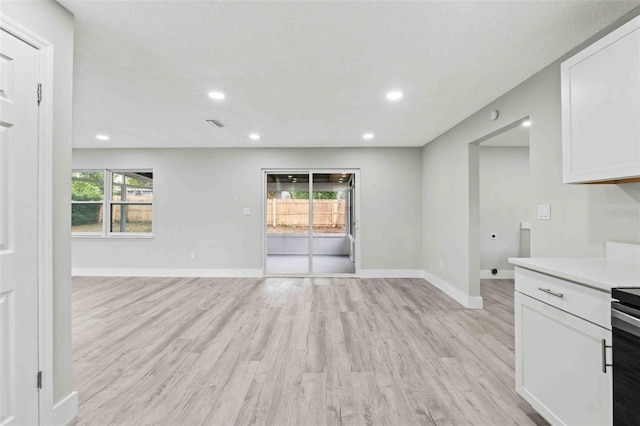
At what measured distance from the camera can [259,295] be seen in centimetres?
422

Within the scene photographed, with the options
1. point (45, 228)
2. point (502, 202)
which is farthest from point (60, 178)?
point (502, 202)

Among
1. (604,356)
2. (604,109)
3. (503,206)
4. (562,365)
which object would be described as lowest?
(562,365)

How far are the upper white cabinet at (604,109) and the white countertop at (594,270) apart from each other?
484 millimetres

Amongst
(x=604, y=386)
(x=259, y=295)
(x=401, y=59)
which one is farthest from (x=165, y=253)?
(x=604, y=386)

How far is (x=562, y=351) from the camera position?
1.46 meters

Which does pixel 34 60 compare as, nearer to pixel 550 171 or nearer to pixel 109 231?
pixel 550 171

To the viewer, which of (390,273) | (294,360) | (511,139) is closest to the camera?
(294,360)

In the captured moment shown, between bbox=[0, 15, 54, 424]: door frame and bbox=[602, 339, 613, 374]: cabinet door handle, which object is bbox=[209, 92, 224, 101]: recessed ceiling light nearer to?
bbox=[0, 15, 54, 424]: door frame

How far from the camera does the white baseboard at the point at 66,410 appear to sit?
159 centimetres

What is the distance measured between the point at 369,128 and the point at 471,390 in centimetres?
326

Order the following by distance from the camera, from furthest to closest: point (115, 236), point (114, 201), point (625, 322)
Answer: point (114, 201)
point (115, 236)
point (625, 322)

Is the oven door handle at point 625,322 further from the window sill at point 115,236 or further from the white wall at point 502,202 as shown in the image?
the window sill at point 115,236

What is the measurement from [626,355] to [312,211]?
4534mm

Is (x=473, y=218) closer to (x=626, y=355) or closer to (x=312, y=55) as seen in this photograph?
(x=626, y=355)
